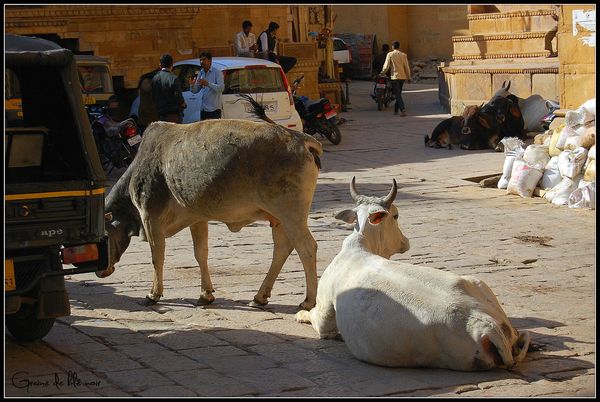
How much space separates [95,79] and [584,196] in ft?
33.5

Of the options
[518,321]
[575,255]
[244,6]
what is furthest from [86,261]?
[244,6]

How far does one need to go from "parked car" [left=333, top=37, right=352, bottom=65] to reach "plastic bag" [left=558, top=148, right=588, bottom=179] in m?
22.9

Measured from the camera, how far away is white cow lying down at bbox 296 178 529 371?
6.61m

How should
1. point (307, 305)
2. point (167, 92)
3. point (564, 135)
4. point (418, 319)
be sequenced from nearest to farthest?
point (418, 319) < point (307, 305) < point (564, 135) < point (167, 92)

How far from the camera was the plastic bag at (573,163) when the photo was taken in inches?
534

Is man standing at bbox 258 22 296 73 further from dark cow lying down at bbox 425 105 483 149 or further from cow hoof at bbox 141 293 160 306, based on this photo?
cow hoof at bbox 141 293 160 306

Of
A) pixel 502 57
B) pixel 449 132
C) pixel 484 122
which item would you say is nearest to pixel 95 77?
pixel 449 132

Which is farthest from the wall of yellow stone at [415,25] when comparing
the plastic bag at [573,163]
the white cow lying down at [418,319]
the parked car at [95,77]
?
the white cow lying down at [418,319]

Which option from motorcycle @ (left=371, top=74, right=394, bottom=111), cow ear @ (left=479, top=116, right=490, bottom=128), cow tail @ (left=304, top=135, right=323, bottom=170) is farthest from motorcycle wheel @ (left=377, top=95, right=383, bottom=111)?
cow tail @ (left=304, top=135, right=323, bottom=170)

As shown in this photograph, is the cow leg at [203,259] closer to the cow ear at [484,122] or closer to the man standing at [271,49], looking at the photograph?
the cow ear at [484,122]

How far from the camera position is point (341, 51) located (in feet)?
121

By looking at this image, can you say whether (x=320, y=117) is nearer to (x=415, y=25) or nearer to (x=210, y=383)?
(x=210, y=383)

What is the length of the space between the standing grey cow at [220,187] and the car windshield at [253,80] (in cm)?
939

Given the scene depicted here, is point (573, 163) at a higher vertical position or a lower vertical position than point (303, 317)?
higher
